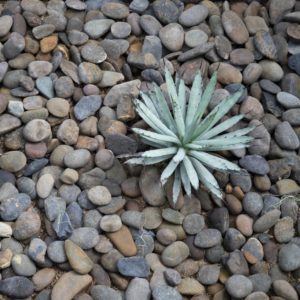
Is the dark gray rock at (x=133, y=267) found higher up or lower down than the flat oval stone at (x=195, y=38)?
lower down

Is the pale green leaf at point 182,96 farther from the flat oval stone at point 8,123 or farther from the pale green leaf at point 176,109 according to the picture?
the flat oval stone at point 8,123

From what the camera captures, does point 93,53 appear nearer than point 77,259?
No

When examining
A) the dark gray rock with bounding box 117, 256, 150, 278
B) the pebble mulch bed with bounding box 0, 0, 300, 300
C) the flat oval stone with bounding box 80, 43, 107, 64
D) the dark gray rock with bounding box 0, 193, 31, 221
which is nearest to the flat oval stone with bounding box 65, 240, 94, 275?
the pebble mulch bed with bounding box 0, 0, 300, 300

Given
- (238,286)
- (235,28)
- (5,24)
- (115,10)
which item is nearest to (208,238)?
(238,286)

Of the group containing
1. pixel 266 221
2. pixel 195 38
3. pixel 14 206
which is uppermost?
pixel 195 38

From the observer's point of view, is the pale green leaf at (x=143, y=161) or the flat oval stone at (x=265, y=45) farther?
the flat oval stone at (x=265, y=45)

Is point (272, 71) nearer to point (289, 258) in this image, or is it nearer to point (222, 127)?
point (222, 127)

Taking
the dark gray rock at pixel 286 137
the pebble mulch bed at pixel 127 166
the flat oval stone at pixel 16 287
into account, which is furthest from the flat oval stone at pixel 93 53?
the flat oval stone at pixel 16 287
